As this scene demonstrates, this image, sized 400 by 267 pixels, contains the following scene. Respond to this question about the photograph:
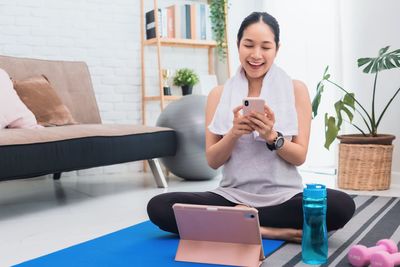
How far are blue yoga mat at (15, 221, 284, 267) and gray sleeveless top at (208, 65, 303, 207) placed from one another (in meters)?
0.18

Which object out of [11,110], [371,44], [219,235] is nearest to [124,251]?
[219,235]

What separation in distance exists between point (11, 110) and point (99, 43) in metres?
1.24

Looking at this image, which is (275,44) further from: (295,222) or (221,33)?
(221,33)

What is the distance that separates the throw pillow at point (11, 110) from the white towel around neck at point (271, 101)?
143 cm

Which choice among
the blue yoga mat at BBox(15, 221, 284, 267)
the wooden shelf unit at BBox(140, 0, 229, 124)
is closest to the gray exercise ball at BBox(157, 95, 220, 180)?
the wooden shelf unit at BBox(140, 0, 229, 124)

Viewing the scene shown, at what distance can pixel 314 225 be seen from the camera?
150cm

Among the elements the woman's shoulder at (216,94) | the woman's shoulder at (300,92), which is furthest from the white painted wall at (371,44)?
the woman's shoulder at (216,94)

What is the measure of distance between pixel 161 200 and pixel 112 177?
2.04m

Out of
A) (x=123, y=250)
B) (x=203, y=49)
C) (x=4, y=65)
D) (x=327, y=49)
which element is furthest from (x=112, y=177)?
(x=123, y=250)

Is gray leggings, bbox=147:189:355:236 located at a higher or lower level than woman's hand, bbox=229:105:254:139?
lower

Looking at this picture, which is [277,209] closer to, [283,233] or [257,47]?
[283,233]

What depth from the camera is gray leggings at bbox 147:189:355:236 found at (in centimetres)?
171

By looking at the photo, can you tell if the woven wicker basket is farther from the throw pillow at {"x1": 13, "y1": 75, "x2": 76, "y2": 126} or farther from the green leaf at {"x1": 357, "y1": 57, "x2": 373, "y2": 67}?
the throw pillow at {"x1": 13, "y1": 75, "x2": 76, "y2": 126}

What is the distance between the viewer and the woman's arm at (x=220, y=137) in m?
1.63
